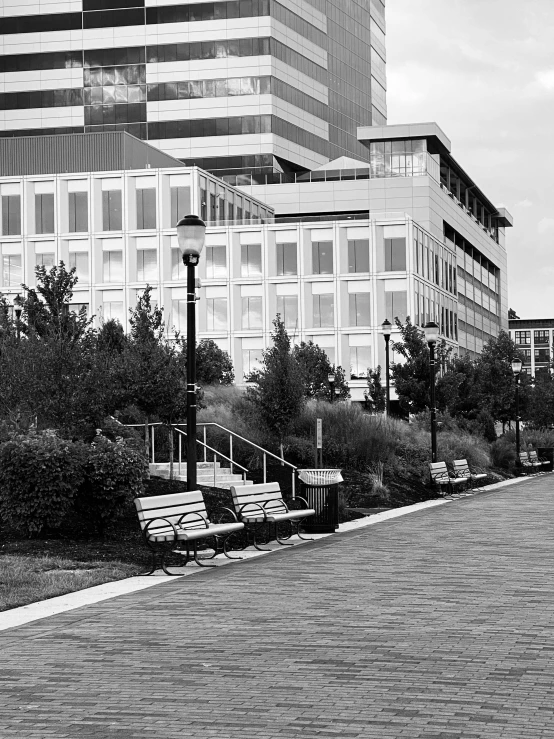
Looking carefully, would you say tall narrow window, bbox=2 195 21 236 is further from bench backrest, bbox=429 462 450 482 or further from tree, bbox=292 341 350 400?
bench backrest, bbox=429 462 450 482

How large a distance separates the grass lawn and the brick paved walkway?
850 mm

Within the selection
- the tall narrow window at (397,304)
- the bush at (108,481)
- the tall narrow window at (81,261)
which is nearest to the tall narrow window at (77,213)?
the tall narrow window at (81,261)

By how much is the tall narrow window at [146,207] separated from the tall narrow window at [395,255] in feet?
49.8

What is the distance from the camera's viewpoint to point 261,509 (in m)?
16.5

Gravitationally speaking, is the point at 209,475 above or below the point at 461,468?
above

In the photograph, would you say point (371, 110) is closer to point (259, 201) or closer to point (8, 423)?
point (259, 201)

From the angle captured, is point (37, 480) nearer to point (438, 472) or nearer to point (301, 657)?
point (301, 657)

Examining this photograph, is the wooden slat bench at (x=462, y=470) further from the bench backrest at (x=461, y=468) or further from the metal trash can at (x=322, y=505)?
the metal trash can at (x=322, y=505)

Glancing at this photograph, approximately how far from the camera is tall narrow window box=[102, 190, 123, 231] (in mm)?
73312

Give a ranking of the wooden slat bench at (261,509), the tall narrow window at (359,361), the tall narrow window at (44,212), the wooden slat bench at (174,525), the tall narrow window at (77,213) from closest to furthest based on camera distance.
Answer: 1. the wooden slat bench at (174,525)
2. the wooden slat bench at (261,509)
3. the tall narrow window at (77,213)
4. the tall narrow window at (44,212)
5. the tall narrow window at (359,361)

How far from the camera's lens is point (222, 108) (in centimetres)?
9344

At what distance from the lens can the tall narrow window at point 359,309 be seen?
74.8 metres

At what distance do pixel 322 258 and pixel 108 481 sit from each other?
5993cm

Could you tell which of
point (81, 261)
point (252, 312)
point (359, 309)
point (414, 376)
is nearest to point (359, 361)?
point (359, 309)
